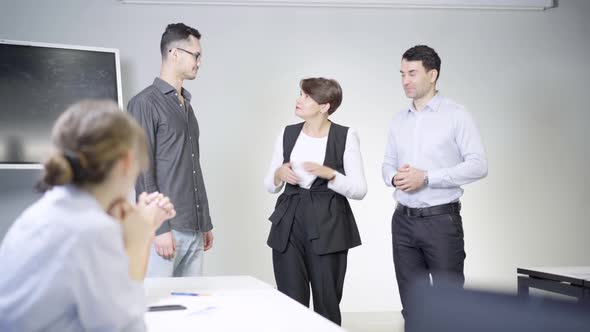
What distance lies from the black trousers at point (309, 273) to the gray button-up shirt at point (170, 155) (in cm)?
43

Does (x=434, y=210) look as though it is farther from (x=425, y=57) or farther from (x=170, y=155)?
(x=170, y=155)

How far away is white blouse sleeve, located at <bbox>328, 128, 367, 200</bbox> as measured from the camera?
3.29 m

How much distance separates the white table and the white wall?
278 centimetres

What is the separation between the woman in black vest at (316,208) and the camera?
327 centimetres

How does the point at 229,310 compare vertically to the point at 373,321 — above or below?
above

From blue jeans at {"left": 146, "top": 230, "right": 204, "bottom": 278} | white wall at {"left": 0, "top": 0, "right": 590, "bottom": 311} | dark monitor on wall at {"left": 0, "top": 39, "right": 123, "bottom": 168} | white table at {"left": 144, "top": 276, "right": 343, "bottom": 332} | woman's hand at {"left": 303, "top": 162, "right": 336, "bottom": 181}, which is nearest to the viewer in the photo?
white table at {"left": 144, "top": 276, "right": 343, "bottom": 332}

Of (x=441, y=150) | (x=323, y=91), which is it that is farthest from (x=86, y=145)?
(x=441, y=150)

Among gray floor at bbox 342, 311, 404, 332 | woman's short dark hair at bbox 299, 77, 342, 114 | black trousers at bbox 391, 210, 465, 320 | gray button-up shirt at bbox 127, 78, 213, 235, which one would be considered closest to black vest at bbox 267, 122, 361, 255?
woman's short dark hair at bbox 299, 77, 342, 114

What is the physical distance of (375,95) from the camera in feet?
17.6

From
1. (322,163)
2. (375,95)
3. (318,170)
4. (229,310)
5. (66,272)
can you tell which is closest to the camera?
(66,272)

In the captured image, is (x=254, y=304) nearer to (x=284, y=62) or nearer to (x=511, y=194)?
(x=284, y=62)

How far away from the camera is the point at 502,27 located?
5.45 m

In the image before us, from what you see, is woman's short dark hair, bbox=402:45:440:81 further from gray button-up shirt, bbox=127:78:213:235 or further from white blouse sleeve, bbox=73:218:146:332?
white blouse sleeve, bbox=73:218:146:332

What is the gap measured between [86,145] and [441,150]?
2507mm
